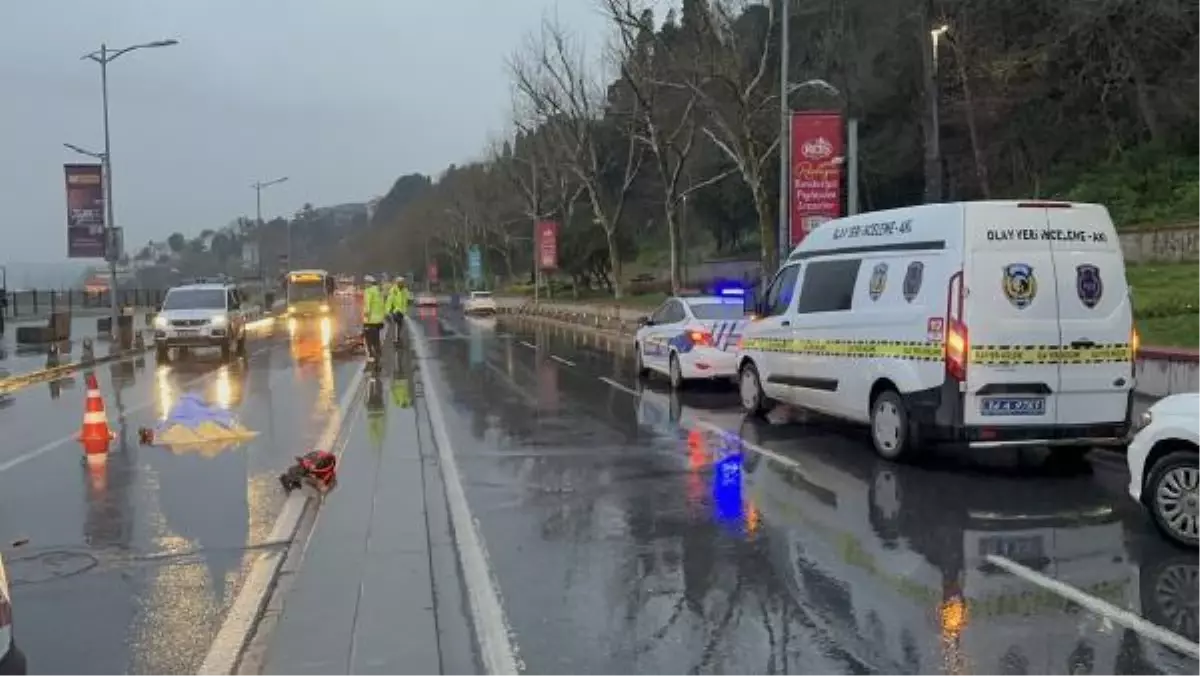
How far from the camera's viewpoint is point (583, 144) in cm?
5009

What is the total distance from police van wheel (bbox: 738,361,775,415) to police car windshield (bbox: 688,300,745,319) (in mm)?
3335

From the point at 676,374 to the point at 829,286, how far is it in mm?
6019

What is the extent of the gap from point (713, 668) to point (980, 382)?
5417 millimetres

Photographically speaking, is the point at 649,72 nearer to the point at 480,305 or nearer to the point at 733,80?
the point at 733,80

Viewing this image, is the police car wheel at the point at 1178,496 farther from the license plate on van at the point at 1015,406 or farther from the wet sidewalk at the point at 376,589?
the wet sidewalk at the point at 376,589

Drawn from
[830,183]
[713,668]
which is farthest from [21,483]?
[830,183]

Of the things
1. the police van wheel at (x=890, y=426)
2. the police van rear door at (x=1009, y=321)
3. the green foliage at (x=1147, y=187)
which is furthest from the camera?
the green foliage at (x=1147, y=187)

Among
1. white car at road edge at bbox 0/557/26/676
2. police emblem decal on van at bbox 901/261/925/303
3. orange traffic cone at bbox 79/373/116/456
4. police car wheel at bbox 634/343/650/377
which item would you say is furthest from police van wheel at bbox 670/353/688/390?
white car at road edge at bbox 0/557/26/676

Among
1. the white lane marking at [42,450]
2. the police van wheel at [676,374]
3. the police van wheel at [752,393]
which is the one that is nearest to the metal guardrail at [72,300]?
the white lane marking at [42,450]

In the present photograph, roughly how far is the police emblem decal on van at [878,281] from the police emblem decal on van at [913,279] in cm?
37

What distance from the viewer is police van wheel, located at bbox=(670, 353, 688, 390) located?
17.7 metres

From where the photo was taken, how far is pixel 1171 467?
7.29 m

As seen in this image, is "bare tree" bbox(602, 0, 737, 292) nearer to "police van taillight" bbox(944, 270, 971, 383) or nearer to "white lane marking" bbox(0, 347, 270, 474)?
Answer: "white lane marking" bbox(0, 347, 270, 474)

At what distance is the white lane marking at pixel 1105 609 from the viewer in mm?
5387
